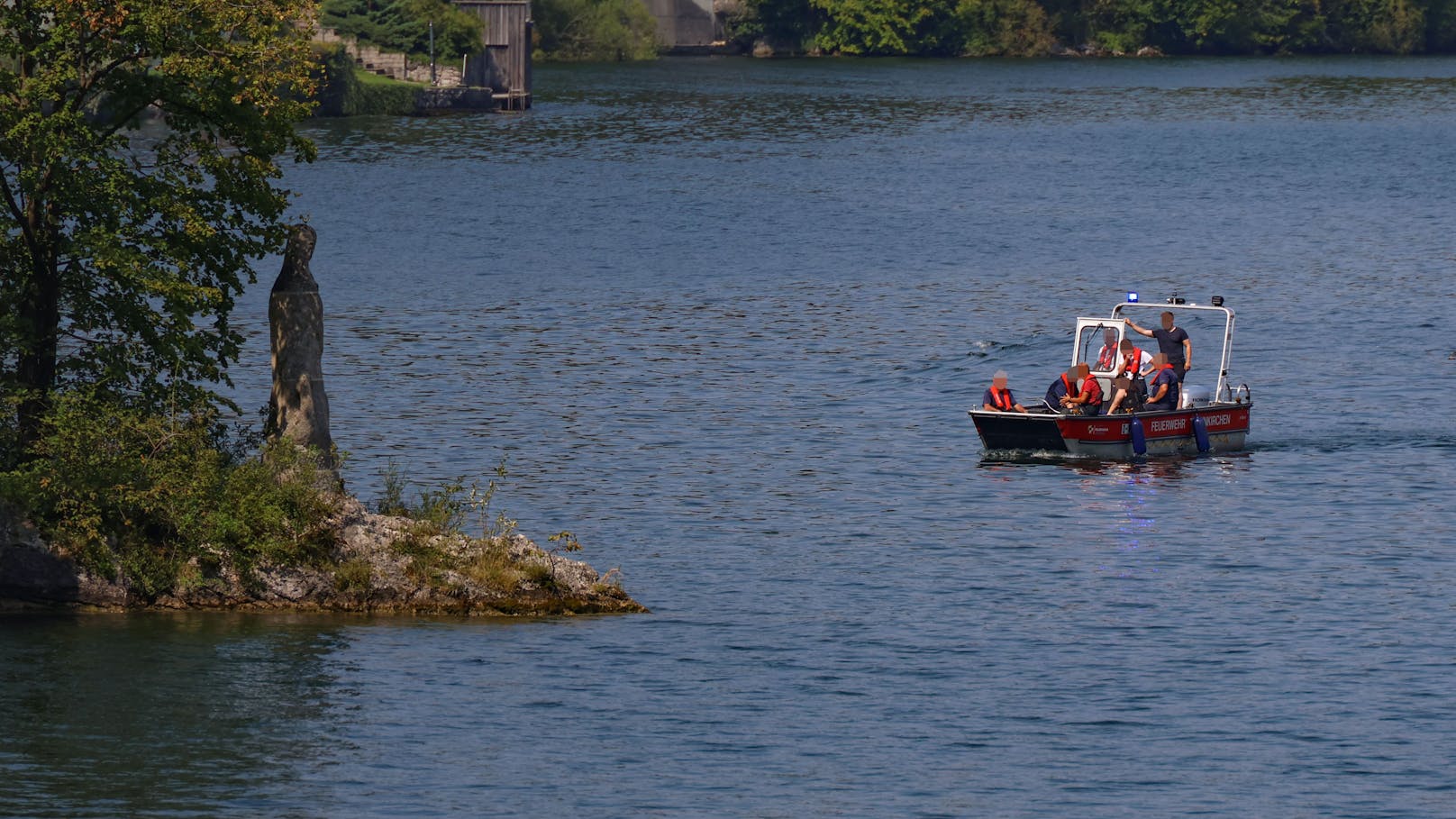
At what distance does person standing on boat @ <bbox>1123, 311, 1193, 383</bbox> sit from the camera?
4319 cm

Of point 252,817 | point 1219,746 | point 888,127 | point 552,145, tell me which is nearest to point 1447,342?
point 1219,746

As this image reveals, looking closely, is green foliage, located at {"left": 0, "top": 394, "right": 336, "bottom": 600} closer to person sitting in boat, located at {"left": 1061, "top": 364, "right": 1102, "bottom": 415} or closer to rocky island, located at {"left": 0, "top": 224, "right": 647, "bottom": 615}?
rocky island, located at {"left": 0, "top": 224, "right": 647, "bottom": 615}

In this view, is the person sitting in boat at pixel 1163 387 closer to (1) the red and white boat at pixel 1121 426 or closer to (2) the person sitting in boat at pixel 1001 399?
(1) the red and white boat at pixel 1121 426

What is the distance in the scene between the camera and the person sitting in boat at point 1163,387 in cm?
4319

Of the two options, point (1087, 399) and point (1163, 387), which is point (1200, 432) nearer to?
point (1163, 387)

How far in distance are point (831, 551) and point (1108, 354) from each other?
10.8m

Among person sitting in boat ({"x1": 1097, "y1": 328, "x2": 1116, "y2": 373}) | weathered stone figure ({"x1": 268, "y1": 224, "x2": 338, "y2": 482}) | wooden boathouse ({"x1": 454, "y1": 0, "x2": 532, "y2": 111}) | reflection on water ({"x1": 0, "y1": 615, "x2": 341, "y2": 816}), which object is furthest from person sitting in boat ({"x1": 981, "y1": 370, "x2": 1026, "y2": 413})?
wooden boathouse ({"x1": 454, "y1": 0, "x2": 532, "y2": 111})

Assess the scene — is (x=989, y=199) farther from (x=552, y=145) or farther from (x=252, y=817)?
(x=252, y=817)

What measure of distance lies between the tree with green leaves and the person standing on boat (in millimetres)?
19532

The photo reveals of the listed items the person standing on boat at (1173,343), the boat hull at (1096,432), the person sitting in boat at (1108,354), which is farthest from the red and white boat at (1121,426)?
the person standing on boat at (1173,343)

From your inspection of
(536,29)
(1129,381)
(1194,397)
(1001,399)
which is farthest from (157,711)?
(536,29)

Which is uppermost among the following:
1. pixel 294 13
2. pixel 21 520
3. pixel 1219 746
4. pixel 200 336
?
pixel 294 13

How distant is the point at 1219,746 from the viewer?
26000mm

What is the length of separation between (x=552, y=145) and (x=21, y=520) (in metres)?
84.0
